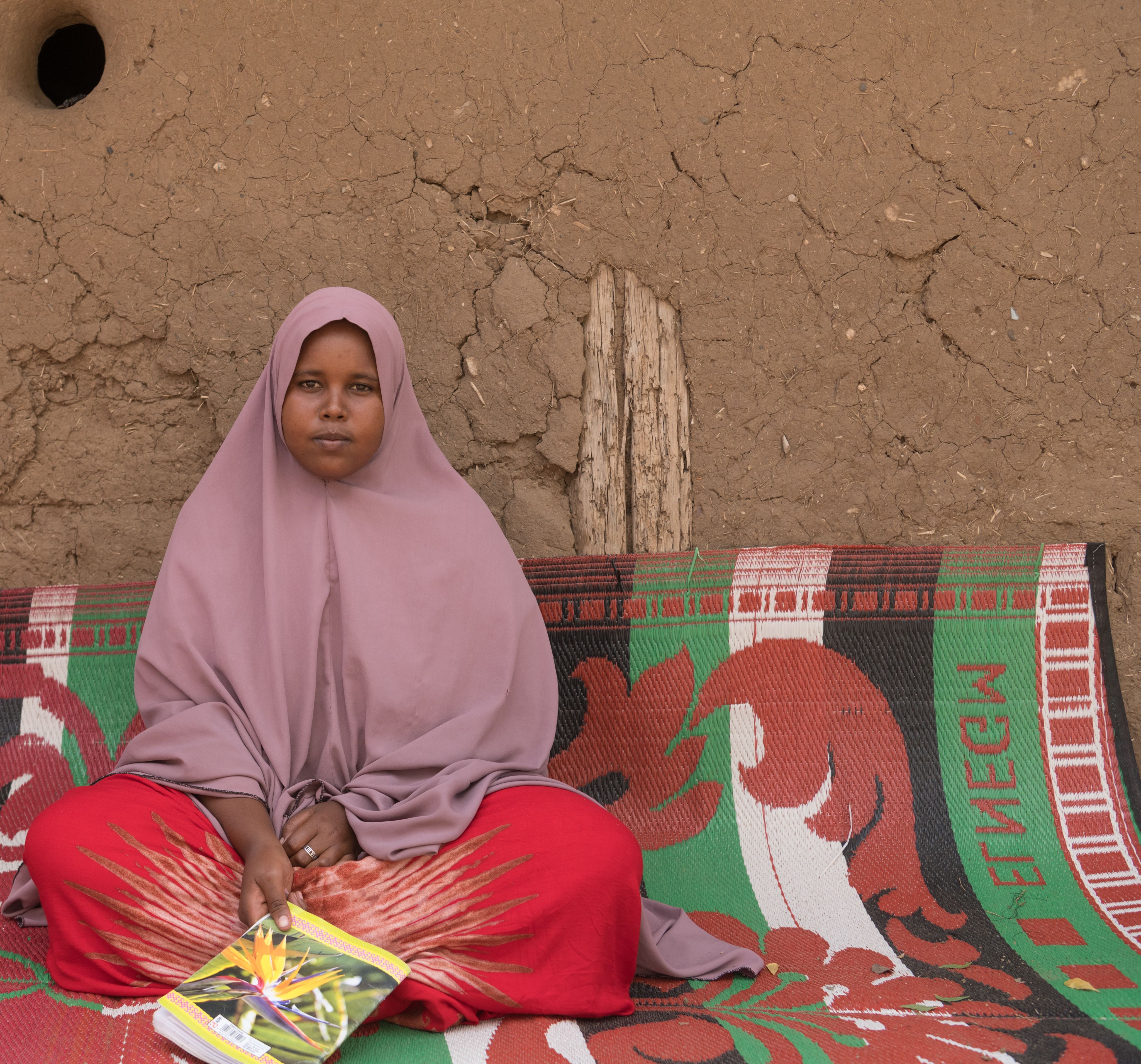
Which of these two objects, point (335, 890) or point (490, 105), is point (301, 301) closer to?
point (490, 105)

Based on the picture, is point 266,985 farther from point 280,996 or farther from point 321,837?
point 321,837

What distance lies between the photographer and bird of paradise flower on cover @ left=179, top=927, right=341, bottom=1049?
155 centimetres

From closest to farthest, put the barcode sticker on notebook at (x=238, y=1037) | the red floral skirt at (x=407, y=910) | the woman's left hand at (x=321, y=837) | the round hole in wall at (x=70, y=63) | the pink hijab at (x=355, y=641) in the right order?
the barcode sticker on notebook at (x=238, y=1037), the red floral skirt at (x=407, y=910), the woman's left hand at (x=321, y=837), the pink hijab at (x=355, y=641), the round hole in wall at (x=70, y=63)

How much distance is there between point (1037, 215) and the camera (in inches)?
106

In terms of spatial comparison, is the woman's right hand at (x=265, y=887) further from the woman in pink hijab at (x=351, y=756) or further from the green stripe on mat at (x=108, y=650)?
the green stripe on mat at (x=108, y=650)

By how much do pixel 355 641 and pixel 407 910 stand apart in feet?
1.83

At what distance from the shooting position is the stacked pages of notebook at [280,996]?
59.3 inches

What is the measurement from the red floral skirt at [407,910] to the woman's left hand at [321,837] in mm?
36

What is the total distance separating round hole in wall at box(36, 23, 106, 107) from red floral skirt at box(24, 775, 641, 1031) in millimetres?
2435

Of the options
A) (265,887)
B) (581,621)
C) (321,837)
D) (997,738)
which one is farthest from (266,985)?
(997,738)

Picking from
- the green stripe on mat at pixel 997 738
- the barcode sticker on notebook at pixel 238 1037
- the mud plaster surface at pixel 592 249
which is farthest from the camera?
the mud plaster surface at pixel 592 249

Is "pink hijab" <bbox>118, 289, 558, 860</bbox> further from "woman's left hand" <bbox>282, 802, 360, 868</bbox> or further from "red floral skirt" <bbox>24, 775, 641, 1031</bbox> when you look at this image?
"red floral skirt" <bbox>24, 775, 641, 1031</bbox>

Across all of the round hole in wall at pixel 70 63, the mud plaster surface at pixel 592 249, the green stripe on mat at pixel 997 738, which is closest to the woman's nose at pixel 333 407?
the mud plaster surface at pixel 592 249

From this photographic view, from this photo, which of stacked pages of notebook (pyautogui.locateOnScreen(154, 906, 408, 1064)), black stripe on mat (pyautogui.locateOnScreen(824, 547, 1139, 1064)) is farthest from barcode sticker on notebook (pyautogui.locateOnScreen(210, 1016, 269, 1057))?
black stripe on mat (pyautogui.locateOnScreen(824, 547, 1139, 1064))
